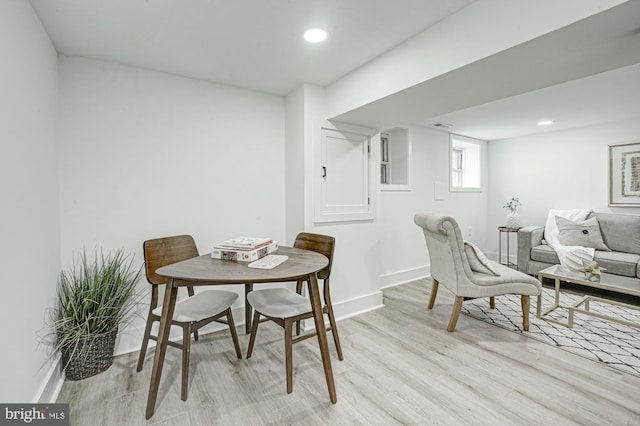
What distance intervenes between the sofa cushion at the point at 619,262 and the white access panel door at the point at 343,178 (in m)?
2.93

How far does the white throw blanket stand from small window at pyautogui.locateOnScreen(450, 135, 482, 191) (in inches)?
47.9

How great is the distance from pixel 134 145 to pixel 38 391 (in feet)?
5.46

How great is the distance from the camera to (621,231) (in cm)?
370

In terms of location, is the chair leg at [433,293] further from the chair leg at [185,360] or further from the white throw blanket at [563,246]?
the chair leg at [185,360]

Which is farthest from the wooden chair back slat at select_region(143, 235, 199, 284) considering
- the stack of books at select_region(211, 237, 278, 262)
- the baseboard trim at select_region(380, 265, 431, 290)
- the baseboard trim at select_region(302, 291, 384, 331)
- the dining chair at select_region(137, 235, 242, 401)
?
the baseboard trim at select_region(380, 265, 431, 290)

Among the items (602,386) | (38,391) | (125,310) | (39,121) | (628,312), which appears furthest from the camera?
(628,312)

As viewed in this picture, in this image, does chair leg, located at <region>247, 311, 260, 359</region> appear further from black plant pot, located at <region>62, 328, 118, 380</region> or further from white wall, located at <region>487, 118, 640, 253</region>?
white wall, located at <region>487, 118, 640, 253</region>

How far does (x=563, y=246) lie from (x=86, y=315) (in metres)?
5.23

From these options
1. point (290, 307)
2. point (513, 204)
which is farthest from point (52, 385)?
point (513, 204)

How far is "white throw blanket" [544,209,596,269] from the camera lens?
10.9 feet

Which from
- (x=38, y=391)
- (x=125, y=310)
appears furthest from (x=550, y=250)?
(x=38, y=391)

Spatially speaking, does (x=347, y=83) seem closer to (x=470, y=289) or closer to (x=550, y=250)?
(x=470, y=289)

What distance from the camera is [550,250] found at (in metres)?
3.94

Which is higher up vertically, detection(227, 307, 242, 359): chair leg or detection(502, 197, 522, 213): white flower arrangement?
detection(502, 197, 522, 213): white flower arrangement
